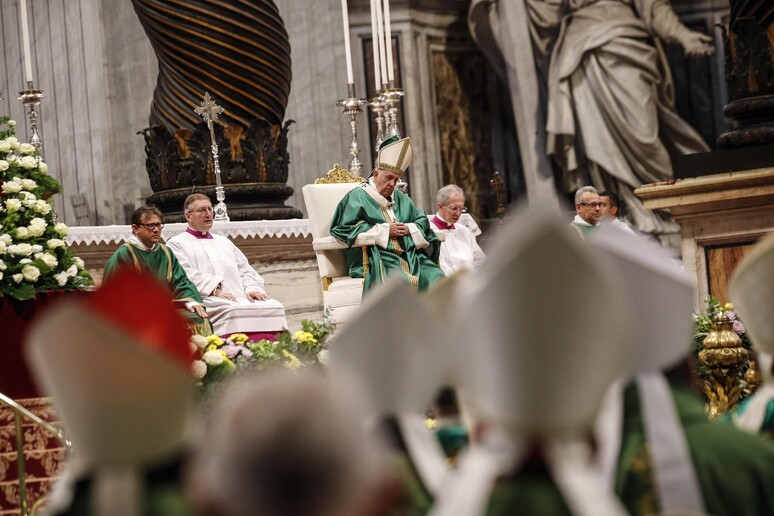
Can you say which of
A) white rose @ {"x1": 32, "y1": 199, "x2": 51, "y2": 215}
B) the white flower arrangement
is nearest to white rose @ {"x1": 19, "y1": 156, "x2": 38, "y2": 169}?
the white flower arrangement

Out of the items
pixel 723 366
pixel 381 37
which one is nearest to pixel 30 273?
pixel 723 366

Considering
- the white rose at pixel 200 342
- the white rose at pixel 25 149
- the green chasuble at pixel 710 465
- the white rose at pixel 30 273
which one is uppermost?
the white rose at pixel 25 149

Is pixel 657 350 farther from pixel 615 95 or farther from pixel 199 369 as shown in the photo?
pixel 615 95

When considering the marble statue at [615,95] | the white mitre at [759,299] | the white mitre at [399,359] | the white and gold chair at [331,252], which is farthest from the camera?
the marble statue at [615,95]

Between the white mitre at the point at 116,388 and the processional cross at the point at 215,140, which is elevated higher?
the processional cross at the point at 215,140

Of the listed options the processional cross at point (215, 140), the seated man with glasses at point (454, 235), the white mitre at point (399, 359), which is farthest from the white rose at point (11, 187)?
the white mitre at point (399, 359)

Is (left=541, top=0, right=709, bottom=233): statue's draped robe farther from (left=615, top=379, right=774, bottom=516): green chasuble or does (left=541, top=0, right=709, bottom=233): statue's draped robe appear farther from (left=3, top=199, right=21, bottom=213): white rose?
(left=615, top=379, right=774, bottom=516): green chasuble

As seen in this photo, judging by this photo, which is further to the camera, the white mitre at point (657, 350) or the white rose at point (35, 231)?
the white rose at point (35, 231)

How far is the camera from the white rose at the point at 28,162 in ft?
21.7

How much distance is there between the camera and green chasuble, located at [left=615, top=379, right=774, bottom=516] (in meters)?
1.57

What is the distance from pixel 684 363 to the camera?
1.68 metres

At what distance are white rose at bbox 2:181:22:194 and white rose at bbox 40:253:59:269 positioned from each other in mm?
343

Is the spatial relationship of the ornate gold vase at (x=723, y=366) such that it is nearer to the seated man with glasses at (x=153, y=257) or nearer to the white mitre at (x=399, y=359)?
the white mitre at (x=399, y=359)

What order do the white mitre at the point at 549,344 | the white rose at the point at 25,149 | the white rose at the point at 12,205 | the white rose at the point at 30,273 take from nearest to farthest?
the white mitre at the point at 549,344, the white rose at the point at 30,273, the white rose at the point at 12,205, the white rose at the point at 25,149
